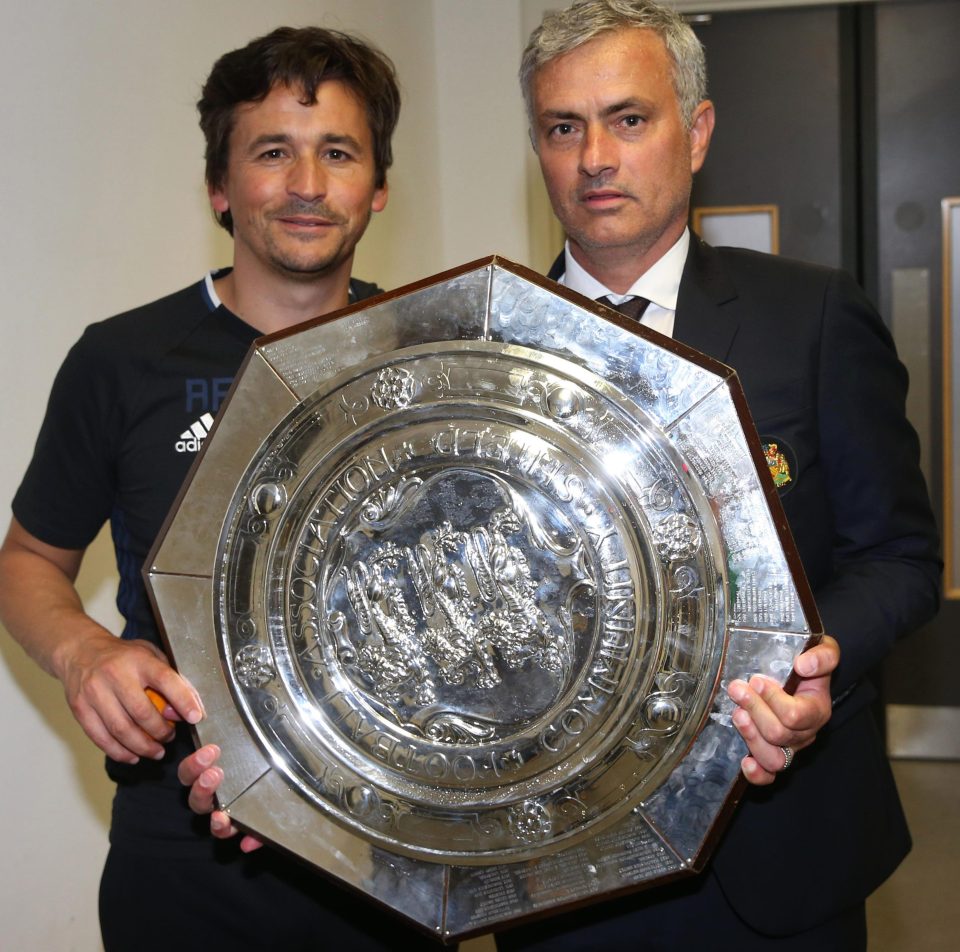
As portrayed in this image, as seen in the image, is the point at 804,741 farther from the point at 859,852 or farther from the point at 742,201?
the point at 742,201

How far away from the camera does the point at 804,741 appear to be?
105cm

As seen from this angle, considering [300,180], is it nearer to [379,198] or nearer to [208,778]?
[379,198]

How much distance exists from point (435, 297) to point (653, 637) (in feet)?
1.23

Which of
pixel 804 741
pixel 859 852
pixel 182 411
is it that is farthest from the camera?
pixel 182 411

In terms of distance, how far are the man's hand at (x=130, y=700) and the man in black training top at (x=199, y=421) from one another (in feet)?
0.35

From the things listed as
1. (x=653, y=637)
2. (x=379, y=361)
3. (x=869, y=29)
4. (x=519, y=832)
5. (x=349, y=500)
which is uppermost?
(x=869, y=29)

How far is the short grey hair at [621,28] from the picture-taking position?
132 cm

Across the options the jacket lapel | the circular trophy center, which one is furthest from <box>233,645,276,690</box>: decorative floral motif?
the jacket lapel

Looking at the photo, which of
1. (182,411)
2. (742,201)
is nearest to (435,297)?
(182,411)

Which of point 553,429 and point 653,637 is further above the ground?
point 553,429

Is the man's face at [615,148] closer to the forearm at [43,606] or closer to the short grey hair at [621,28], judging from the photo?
the short grey hair at [621,28]

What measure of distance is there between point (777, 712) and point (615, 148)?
0.67 m

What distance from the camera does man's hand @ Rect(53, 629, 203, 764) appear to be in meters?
1.10

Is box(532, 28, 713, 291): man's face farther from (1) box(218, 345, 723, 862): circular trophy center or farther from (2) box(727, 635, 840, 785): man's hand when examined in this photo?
(2) box(727, 635, 840, 785): man's hand
